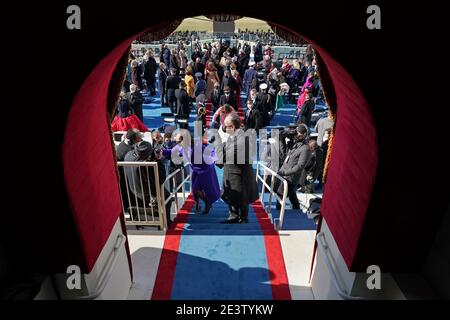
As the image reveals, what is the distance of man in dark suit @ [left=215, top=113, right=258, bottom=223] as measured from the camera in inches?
209

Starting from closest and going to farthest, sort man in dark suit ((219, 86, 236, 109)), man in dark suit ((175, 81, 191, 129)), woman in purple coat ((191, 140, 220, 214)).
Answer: woman in purple coat ((191, 140, 220, 214)) < man in dark suit ((219, 86, 236, 109)) < man in dark suit ((175, 81, 191, 129))

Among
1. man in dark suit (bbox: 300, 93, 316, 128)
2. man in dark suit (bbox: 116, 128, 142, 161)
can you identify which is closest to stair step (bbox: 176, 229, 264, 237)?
man in dark suit (bbox: 116, 128, 142, 161)

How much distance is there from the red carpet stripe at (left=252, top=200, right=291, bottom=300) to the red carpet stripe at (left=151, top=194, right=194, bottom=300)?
1.18 metres

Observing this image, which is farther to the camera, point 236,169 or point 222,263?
point 236,169

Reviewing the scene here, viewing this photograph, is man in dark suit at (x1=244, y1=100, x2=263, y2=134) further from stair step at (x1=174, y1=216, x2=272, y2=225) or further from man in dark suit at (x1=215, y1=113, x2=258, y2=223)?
man in dark suit at (x1=215, y1=113, x2=258, y2=223)

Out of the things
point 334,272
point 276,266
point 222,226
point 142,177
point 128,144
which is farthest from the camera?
point 222,226

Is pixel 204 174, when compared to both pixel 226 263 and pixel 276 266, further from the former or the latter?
pixel 276 266

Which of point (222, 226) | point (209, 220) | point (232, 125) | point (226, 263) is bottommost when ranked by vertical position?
point (209, 220)

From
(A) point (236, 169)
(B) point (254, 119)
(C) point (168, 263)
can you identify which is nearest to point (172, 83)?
(B) point (254, 119)

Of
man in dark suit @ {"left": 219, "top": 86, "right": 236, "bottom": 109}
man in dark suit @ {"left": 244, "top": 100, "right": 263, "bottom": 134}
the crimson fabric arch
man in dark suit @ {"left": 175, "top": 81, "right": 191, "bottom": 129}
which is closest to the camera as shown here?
the crimson fabric arch

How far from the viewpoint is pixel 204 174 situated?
20.0 ft

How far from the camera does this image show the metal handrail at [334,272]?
127 inches

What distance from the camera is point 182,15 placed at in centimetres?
236

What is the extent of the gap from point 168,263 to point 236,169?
5.44 feet
